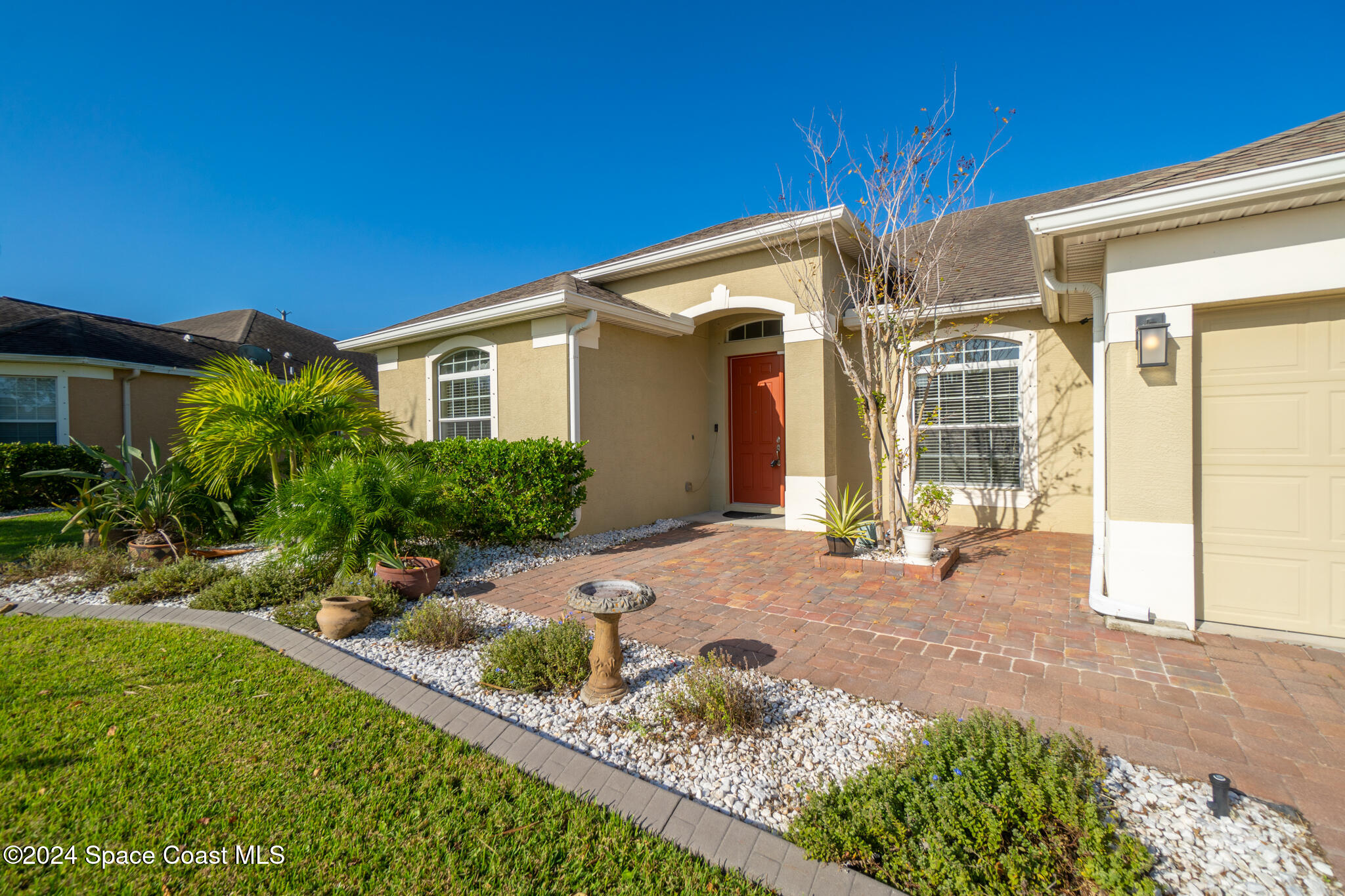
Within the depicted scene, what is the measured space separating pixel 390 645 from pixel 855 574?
4.46m

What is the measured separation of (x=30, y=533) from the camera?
835 cm

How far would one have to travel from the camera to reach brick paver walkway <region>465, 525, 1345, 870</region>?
2682 mm

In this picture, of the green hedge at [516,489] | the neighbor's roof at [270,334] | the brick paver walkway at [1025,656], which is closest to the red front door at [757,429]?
the brick paver walkway at [1025,656]

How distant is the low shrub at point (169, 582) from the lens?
209 inches

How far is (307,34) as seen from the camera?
30.5ft

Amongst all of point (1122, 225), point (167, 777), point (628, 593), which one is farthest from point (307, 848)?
point (1122, 225)

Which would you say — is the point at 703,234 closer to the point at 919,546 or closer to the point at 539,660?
the point at 919,546

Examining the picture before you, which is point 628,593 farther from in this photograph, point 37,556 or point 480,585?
point 37,556

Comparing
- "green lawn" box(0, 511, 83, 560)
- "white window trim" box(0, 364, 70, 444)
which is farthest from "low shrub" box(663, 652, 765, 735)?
"white window trim" box(0, 364, 70, 444)

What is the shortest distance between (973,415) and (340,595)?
8.26 metres

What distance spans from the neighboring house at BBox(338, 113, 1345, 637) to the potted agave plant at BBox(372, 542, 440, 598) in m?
2.95

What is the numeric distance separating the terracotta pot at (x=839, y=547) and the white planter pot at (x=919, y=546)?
0.64 metres

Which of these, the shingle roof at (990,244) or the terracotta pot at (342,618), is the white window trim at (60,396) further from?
the terracotta pot at (342,618)

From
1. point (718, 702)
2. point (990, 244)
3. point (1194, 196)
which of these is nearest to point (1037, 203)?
point (990, 244)
